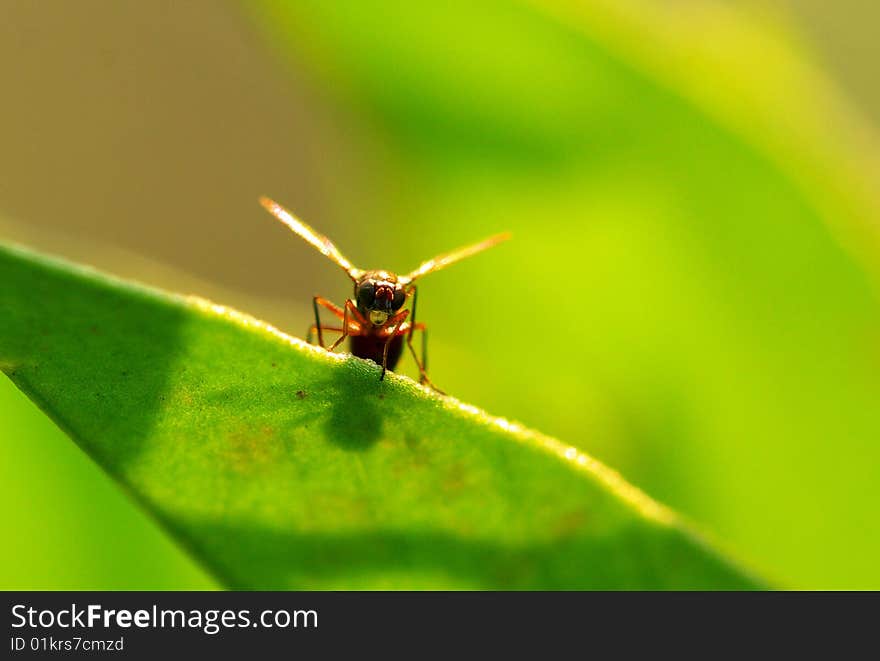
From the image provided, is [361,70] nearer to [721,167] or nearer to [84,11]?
[721,167]

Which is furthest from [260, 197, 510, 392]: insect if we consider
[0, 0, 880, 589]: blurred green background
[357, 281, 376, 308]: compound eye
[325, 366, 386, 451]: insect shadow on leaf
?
[325, 366, 386, 451]: insect shadow on leaf

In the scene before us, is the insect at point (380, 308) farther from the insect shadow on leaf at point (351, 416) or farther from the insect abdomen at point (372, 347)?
the insect shadow on leaf at point (351, 416)

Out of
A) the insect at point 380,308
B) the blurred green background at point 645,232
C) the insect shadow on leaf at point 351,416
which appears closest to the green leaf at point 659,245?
the blurred green background at point 645,232

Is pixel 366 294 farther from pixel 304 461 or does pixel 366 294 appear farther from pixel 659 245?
pixel 304 461

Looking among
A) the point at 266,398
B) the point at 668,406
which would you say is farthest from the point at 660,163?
the point at 266,398

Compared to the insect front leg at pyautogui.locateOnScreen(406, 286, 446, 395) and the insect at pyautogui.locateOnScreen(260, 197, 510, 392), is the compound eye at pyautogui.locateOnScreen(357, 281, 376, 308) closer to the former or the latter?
the insect at pyautogui.locateOnScreen(260, 197, 510, 392)

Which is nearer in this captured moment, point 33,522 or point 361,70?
point 33,522
